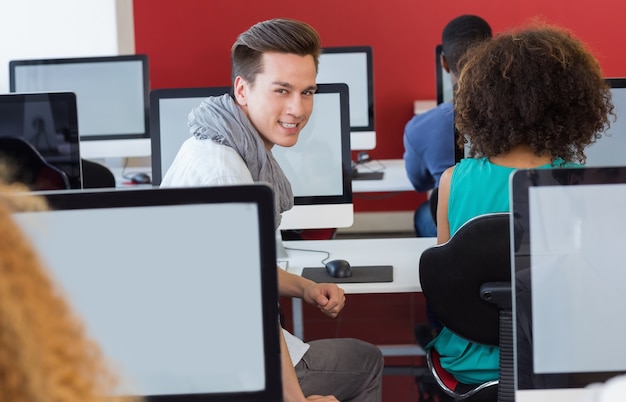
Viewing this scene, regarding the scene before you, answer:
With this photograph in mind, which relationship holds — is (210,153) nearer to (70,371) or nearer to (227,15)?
(70,371)

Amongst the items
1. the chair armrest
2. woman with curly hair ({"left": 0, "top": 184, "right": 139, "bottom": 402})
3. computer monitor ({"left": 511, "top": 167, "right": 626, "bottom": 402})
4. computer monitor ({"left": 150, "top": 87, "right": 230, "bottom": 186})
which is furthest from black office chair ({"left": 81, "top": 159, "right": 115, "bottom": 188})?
woman with curly hair ({"left": 0, "top": 184, "right": 139, "bottom": 402})

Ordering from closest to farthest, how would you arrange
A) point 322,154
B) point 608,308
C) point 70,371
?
1. point 70,371
2. point 608,308
3. point 322,154

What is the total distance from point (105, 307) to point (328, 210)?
1607mm

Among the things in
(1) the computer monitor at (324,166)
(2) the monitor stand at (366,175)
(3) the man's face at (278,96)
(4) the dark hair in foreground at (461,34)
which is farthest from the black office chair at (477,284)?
(2) the monitor stand at (366,175)

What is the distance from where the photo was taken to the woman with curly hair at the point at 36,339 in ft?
1.94

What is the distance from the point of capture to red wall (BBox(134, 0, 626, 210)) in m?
5.70

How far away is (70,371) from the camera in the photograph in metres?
0.61

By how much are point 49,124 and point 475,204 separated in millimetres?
1190

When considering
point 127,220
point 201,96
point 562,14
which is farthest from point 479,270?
point 562,14

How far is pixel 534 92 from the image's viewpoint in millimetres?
2145

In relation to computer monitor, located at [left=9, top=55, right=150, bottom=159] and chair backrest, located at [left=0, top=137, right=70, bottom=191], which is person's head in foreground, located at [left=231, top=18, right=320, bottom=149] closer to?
chair backrest, located at [left=0, top=137, right=70, bottom=191]

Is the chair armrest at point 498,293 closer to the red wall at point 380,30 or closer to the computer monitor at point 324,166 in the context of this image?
the computer monitor at point 324,166

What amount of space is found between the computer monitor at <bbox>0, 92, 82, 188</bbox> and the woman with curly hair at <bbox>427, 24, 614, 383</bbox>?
104cm

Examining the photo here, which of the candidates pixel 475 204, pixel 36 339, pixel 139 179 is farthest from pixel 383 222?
pixel 36 339
